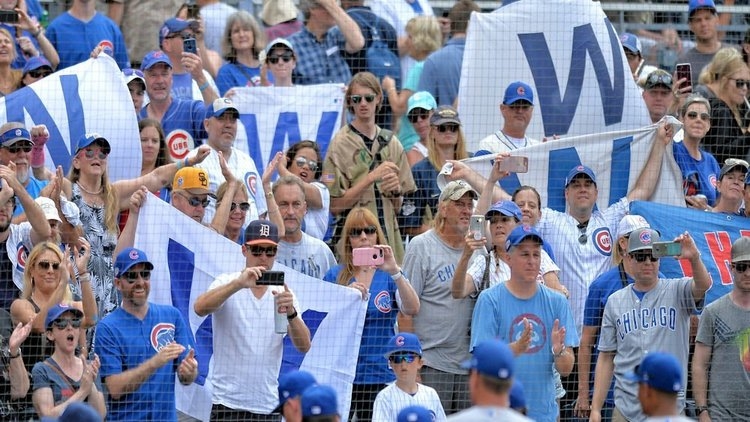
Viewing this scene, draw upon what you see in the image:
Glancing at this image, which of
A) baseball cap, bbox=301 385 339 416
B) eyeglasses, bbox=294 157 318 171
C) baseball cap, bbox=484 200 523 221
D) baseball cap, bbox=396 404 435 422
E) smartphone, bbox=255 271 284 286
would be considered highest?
eyeglasses, bbox=294 157 318 171

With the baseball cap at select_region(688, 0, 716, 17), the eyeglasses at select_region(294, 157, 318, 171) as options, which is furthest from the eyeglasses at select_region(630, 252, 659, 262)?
the baseball cap at select_region(688, 0, 716, 17)

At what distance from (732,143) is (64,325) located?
545 centimetres

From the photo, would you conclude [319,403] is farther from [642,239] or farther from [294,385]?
[642,239]

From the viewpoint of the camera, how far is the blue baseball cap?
32.0 ft

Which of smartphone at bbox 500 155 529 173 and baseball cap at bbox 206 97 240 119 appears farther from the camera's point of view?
baseball cap at bbox 206 97 240 119

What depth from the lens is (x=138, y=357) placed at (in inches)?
376

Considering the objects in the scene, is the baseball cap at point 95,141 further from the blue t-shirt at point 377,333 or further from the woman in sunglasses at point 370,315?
the blue t-shirt at point 377,333

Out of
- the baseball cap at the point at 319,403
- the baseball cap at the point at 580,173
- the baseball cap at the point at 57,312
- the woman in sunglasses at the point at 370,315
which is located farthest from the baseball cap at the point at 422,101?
the baseball cap at the point at 319,403

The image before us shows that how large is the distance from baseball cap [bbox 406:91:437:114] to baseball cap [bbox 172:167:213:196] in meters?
2.10

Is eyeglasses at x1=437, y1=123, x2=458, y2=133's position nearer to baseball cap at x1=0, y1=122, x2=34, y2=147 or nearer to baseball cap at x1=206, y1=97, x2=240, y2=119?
baseball cap at x1=206, y1=97, x2=240, y2=119

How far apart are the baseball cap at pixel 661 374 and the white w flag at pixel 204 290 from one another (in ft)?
10.5

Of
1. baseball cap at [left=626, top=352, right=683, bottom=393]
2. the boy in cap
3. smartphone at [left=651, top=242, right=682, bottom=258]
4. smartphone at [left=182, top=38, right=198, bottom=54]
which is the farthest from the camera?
smartphone at [left=182, top=38, right=198, bottom=54]

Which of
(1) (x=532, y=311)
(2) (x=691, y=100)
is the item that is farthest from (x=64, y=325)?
(2) (x=691, y=100)

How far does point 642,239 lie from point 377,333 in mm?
1722
